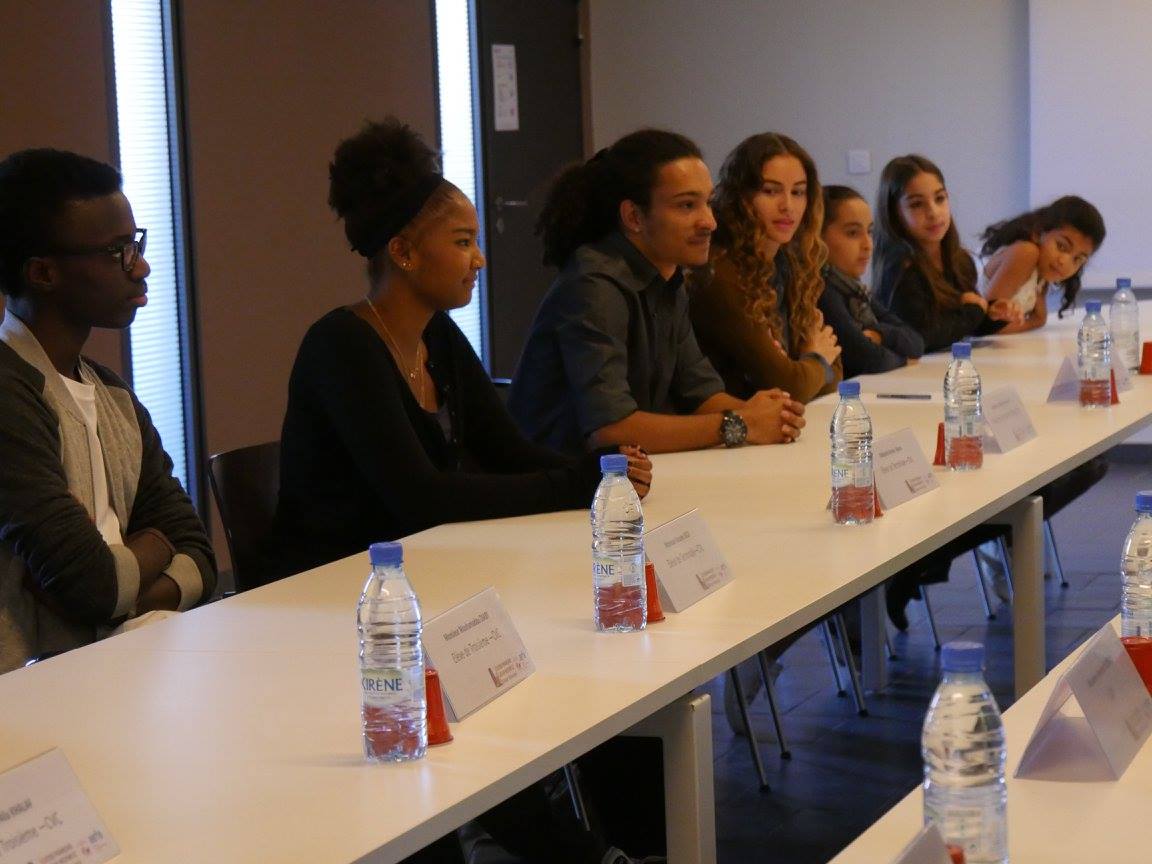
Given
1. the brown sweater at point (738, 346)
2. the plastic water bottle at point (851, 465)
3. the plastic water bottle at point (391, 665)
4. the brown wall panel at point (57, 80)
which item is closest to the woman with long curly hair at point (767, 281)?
the brown sweater at point (738, 346)

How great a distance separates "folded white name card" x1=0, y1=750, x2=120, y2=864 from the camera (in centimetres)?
115

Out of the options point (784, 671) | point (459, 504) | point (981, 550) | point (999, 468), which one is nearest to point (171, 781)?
point (459, 504)

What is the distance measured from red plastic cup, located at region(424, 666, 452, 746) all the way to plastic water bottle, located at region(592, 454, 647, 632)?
387 mm

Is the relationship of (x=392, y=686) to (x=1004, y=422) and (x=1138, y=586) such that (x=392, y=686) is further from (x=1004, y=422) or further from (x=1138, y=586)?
(x=1004, y=422)

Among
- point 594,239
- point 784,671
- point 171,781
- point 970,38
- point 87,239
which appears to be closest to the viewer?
point 171,781

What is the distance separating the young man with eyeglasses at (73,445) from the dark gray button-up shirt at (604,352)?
885mm

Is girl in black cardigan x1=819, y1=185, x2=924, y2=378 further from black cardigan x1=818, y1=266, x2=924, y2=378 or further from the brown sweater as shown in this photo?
the brown sweater

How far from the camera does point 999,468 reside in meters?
2.77

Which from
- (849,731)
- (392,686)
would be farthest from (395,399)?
(849,731)

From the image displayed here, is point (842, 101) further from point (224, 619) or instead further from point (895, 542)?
point (224, 619)

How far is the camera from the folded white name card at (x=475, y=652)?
4.92ft

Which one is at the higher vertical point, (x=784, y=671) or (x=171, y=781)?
(x=171, y=781)

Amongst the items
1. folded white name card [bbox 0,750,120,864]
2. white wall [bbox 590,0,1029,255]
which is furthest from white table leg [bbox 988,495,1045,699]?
white wall [bbox 590,0,1029,255]

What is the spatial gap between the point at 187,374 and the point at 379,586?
357cm
